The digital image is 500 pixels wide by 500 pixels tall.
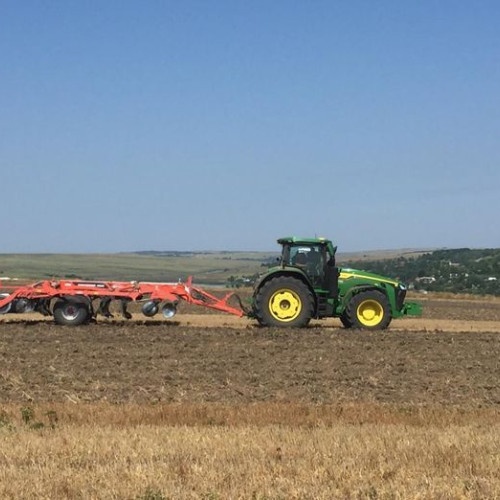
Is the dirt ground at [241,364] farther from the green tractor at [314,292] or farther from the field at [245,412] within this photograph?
the green tractor at [314,292]

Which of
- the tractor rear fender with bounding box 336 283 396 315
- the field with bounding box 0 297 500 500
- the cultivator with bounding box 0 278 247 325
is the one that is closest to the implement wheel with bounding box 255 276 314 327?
A: the field with bounding box 0 297 500 500

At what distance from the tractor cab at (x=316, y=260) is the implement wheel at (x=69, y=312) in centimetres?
490

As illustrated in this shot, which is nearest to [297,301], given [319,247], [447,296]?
[319,247]

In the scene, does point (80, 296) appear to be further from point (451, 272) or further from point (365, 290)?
point (451, 272)

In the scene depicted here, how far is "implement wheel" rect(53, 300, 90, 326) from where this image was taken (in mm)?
19469

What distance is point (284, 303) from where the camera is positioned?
63.0ft

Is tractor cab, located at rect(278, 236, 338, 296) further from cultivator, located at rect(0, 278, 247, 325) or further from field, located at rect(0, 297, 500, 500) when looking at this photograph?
cultivator, located at rect(0, 278, 247, 325)

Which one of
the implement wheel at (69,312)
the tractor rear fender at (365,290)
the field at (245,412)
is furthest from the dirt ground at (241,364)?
the tractor rear fender at (365,290)

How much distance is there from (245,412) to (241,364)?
14.7ft

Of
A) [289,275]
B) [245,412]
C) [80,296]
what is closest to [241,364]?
[245,412]

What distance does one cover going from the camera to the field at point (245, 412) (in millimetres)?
6504

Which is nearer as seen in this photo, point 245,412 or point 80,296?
point 245,412

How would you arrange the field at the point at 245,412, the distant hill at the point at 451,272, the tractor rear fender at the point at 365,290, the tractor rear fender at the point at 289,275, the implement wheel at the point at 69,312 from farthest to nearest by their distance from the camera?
the distant hill at the point at 451,272 < the implement wheel at the point at 69,312 < the tractor rear fender at the point at 365,290 < the tractor rear fender at the point at 289,275 < the field at the point at 245,412

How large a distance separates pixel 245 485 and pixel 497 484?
1.91 meters
